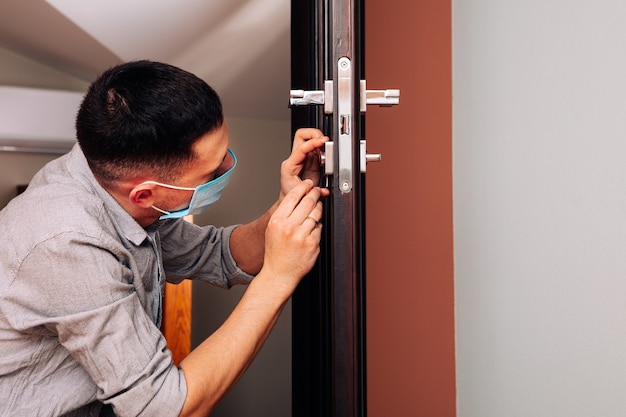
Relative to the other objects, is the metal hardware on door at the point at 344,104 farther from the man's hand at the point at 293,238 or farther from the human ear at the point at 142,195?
the human ear at the point at 142,195

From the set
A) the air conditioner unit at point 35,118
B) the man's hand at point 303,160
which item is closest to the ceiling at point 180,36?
the air conditioner unit at point 35,118

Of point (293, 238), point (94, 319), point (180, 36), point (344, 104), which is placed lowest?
Answer: point (94, 319)

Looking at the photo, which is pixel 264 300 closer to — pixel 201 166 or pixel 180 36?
pixel 201 166

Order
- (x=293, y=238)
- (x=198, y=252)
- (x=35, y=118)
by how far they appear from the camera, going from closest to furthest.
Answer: (x=293, y=238), (x=198, y=252), (x=35, y=118)

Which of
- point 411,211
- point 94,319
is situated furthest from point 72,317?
point 411,211

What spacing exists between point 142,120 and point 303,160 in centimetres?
31

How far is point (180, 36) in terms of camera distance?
2.36 meters

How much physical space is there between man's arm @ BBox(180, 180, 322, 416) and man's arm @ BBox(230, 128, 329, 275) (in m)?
0.07

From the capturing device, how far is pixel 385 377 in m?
1.80

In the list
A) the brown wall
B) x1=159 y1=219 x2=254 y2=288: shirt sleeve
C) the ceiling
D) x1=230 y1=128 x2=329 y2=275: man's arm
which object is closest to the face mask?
x1=230 y1=128 x2=329 y2=275: man's arm

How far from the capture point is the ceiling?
2.19 metres

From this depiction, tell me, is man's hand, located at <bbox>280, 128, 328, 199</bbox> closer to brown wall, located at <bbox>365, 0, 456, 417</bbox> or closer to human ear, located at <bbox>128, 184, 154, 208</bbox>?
→ human ear, located at <bbox>128, 184, 154, 208</bbox>

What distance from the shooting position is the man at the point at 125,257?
104cm

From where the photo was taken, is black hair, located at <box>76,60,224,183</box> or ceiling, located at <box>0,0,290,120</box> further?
ceiling, located at <box>0,0,290,120</box>
